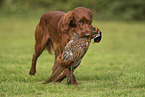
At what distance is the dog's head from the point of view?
4.76 metres

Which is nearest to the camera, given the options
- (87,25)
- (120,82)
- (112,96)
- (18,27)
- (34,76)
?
(112,96)

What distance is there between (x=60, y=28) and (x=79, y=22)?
0.60 metres

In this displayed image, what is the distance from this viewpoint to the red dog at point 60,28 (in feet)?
15.9

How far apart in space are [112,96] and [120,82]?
1198mm

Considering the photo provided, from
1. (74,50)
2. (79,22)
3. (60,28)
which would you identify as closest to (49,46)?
(60,28)

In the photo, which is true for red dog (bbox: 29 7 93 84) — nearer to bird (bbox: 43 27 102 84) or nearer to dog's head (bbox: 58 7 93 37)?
dog's head (bbox: 58 7 93 37)

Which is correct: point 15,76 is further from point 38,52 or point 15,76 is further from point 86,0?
point 86,0

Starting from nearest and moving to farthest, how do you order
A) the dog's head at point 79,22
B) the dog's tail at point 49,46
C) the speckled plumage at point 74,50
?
the speckled plumage at point 74,50, the dog's head at point 79,22, the dog's tail at point 49,46

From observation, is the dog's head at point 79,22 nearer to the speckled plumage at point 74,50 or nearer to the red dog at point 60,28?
the red dog at point 60,28

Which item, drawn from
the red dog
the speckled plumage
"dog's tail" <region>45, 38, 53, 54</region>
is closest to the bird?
the speckled plumage

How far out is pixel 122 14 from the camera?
97.9ft

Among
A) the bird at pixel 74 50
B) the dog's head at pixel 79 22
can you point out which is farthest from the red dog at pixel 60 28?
the bird at pixel 74 50

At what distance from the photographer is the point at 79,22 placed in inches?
191

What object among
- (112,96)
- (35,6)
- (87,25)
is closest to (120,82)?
(112,96)
